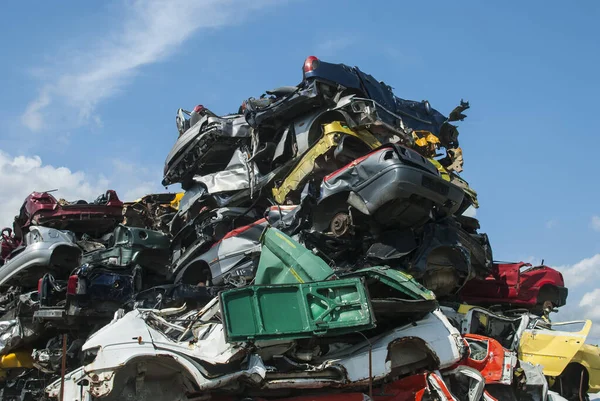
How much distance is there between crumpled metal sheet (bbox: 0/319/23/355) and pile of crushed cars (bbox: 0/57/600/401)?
1.7 inches

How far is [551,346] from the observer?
1152 centimetres

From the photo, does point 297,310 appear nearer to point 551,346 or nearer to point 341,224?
point 341,224

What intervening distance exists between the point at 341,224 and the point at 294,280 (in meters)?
3.40

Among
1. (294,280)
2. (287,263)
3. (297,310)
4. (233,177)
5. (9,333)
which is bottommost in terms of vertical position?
(297,310)

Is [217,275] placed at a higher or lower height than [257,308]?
higher

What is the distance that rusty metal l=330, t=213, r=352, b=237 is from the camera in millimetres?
12617

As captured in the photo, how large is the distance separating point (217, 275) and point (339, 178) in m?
3.45

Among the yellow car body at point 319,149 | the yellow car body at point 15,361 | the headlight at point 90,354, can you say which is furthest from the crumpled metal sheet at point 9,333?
the headlight at point 90,354

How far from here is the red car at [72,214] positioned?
17688 millimetres

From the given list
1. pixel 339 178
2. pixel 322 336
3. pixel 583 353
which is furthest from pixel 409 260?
pixel 322 336

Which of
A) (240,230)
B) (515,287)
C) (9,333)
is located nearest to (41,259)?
(9,333)

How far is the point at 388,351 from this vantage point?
8.93 meters

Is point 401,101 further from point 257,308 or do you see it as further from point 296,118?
point 257,308

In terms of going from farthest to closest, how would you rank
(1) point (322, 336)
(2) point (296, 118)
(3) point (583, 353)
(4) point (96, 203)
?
(4) point (96, 203) → (2) point (296, 118) → (3) point (583, 353) → (1) point (322, 336)
